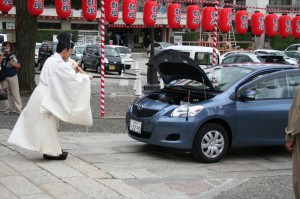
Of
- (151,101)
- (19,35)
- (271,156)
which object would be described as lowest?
(271,156)

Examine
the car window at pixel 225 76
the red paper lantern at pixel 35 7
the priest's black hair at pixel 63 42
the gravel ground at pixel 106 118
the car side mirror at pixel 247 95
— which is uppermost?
the red paper lantern at pixel 35 7

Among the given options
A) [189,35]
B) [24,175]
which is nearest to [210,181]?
[24,175]

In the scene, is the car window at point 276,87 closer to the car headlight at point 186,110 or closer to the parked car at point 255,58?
the car headlight at point 186,110

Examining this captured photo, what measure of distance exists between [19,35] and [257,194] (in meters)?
10.2

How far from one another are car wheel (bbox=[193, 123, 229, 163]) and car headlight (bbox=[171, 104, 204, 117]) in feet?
0.90

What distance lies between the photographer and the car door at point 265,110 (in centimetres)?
736

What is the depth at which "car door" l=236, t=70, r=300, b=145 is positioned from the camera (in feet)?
24.1

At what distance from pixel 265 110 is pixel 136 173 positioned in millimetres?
2377

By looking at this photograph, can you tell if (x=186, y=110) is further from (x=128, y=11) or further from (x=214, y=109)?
(x=128, y=11)

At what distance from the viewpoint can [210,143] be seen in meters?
7.15

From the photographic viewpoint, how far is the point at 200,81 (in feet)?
25.1

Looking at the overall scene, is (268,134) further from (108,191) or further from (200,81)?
(108,191)

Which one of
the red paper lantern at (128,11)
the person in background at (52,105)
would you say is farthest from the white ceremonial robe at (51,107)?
the red paper lantern at (128,11)

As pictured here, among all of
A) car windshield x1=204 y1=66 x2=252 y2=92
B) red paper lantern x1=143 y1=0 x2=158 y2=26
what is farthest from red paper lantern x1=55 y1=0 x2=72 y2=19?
car windshield x1=204 y1=66 x2=252 y2=92
